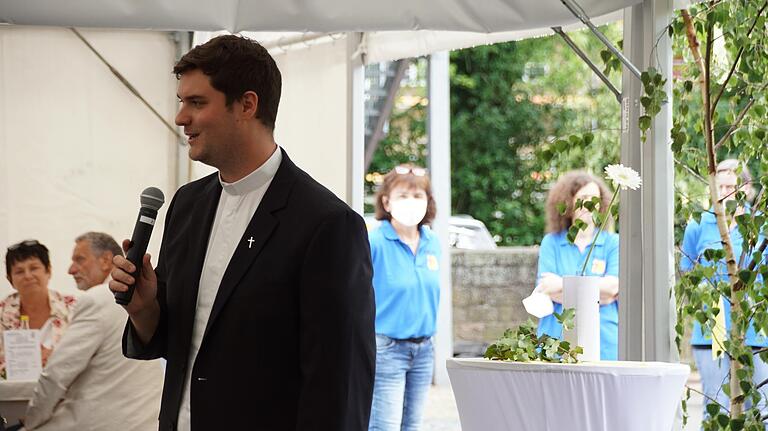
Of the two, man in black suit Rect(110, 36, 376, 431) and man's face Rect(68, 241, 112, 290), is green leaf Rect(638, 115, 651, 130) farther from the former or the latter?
man's face Rect(68, 241, 112, 290)

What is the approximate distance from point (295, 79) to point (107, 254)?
122 cm

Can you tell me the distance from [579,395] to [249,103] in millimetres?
1029

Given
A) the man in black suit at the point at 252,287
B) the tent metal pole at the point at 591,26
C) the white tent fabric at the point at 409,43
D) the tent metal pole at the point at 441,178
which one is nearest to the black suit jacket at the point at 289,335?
the man in black suit at the point at 252,287

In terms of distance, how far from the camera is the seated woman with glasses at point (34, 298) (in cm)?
473

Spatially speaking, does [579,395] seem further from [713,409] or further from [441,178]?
[441,178]

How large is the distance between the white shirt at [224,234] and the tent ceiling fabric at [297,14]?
3.65 ft

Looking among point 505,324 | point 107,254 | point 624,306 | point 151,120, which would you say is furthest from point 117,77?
point 505,324

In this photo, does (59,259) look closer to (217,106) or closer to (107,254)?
(107,254)

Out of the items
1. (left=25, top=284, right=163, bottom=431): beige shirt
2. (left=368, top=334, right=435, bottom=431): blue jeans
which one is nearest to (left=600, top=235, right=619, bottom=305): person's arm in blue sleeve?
(left=368, top=334, right=435, bottom=431): blue jeans

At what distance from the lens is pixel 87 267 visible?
482cm

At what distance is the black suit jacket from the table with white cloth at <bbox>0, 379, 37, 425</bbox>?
265 centimetres

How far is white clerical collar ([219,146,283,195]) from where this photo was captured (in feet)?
7.57

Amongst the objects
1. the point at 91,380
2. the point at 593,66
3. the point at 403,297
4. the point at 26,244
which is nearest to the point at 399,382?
the point at 403,297

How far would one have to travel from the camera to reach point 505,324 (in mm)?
12000
